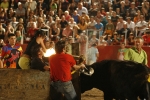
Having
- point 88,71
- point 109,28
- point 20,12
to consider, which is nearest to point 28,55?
point 88,71

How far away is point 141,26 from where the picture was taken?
1778 cm

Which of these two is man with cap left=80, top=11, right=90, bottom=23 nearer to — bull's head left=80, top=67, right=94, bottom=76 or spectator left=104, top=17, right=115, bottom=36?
spectator left=104, top=17, right=115, bottom=36

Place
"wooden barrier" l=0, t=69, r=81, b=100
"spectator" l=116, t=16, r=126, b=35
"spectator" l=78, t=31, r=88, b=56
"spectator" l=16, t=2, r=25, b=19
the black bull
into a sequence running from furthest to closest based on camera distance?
"spectator" l=16, t=2, r=25, b=19 < "spectator" l=116, t=16, r=126, b=35 < "spectator" l=78, t=31, r=88, b=56 < "wooden barrier" l=0, t=69, r=81, b=100 < the black bull

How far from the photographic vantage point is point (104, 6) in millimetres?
20281

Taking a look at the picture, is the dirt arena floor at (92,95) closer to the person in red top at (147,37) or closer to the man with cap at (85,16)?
the person in red top at (147,37)

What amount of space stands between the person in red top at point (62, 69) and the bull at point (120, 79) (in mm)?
1090

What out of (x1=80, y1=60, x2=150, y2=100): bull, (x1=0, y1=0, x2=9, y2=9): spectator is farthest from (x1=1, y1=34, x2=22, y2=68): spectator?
(x1=0, y1=0, x2=9, y2=9): spectator

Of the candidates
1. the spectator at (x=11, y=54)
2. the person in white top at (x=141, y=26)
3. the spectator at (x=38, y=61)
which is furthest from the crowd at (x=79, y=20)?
the spectator at (x=38, y=61)

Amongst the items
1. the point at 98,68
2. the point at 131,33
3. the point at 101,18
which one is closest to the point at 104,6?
the point at 101,18

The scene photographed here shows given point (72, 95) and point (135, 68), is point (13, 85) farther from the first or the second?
point (135, 68)

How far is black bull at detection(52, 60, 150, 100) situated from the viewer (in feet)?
27.5

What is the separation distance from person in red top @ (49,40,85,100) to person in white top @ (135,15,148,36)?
9.61m

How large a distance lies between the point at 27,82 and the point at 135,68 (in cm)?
220

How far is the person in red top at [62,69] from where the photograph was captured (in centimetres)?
793
